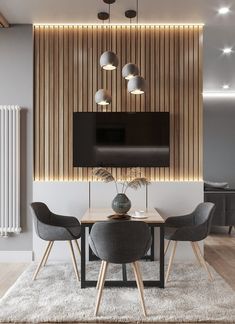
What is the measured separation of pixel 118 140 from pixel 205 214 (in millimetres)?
1508

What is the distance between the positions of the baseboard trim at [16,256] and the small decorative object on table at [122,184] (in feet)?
4.68

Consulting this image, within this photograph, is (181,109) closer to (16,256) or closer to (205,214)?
(205,214)

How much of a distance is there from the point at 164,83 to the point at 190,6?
1.02 m

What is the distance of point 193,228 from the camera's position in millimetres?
3990

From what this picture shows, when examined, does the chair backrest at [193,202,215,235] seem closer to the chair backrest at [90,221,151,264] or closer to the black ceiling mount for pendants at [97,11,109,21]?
the chair backrest at [90,221,151,264]

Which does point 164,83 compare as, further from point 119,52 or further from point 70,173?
point 70,173

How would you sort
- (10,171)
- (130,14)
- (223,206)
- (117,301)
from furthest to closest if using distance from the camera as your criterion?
1. (223,206)
2. (10,171)
3. (130,14)
4. (117,301)

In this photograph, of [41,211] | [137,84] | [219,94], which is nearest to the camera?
[137,84]

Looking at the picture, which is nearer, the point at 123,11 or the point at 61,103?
the point at 123,11

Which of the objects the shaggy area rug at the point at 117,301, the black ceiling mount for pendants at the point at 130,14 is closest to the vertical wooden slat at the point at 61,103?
the black ceiling mount for pendants at the point at 130,14

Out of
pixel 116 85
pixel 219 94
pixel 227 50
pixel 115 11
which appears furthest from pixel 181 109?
pixel 219 94

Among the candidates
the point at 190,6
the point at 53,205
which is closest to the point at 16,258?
the point at 53,205

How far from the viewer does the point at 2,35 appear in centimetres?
501

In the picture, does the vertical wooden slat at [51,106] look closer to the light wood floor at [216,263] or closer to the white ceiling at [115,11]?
the white ceiling at [115,11]
